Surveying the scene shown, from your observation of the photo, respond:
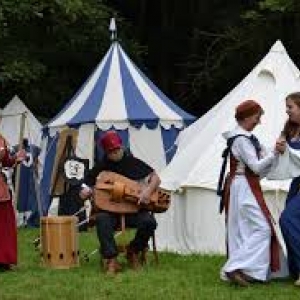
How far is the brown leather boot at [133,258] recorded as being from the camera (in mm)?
8436

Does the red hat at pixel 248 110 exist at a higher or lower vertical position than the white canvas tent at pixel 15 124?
higher

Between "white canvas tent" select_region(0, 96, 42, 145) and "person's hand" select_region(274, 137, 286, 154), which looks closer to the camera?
"person's hand" select_region(274, 137, 286, 154)

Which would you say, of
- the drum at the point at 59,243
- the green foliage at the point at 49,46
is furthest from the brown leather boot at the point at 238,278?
the green foliage at the point at 49,46

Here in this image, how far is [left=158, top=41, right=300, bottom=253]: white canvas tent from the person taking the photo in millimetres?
9820

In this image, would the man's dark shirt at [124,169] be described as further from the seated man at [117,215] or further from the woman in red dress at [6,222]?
the woman in red dress at [6,222]

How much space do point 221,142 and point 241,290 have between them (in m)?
3.42

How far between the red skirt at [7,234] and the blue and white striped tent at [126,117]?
610cm

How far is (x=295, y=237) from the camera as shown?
7.13 meters

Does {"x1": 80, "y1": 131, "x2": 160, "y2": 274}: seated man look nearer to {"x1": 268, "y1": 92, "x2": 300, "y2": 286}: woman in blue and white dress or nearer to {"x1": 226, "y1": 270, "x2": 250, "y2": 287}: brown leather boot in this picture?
{"x1": 226, "y1": 270, "x2": 250, "y2": 287}: brown leather boot

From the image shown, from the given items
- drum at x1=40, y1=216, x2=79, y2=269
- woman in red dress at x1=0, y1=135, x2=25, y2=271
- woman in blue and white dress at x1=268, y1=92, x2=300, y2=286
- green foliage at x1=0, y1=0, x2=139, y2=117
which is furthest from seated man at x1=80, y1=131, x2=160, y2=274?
green foliage at x1=0, y1=0, x2=139, y2=117

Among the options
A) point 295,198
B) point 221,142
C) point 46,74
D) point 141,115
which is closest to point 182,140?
point 221,142

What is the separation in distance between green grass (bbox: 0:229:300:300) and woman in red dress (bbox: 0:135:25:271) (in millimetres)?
158

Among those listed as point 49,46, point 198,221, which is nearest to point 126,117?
point 198,221

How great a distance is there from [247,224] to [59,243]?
7.06ft
